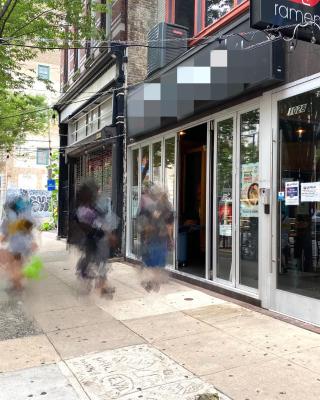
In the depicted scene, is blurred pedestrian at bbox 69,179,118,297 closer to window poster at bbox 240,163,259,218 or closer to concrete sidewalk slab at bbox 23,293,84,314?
concrete sidewalk slab at bbox 23,293,84,314

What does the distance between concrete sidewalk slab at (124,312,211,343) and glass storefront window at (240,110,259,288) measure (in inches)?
51.7

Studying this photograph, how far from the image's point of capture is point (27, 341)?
212 inches

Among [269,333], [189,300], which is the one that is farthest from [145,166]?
[269,333]

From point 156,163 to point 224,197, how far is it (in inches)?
117

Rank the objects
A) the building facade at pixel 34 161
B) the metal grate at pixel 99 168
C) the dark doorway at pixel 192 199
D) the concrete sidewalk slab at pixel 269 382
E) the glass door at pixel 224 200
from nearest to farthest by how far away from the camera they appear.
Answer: the concrete sidewalk slab at pixel 269 382 < the glass door at pixel 224 200 < the dark doorway at pixel 192 199 < the metal grate at pixel 99 168 < the building facade at pixel 34 161

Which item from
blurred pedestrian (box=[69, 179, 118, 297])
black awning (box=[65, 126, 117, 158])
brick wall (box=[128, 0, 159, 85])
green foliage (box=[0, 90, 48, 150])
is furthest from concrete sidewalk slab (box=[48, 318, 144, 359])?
green foliage (box=[0, 90, 48, 150])

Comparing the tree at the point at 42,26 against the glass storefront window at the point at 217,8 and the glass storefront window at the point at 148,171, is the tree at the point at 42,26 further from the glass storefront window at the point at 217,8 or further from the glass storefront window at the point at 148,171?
the glass storefront window at the point at 148,171

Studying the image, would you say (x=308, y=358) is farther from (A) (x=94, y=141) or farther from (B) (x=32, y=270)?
(A) (x=94, y=141)

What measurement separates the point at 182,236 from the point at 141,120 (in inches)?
113

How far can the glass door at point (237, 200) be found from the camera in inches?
269

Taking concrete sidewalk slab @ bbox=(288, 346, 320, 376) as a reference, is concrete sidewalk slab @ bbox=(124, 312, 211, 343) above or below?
below

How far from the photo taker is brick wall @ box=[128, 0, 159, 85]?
453 inches

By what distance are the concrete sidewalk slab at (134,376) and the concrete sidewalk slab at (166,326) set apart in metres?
0.51

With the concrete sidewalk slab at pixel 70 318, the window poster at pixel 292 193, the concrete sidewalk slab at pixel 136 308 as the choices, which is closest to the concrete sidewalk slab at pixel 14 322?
the concrete sidewalk slab at pixel 70 318
